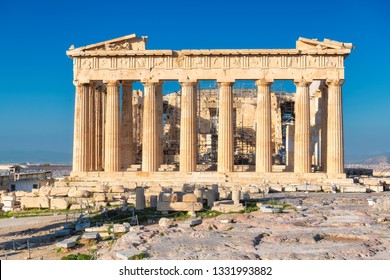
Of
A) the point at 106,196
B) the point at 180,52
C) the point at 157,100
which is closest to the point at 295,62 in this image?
the point at 180,52

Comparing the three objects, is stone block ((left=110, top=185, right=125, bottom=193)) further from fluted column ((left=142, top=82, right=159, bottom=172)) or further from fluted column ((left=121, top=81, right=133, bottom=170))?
fluted column ((left=121, top=81, right=133, bottom=170))

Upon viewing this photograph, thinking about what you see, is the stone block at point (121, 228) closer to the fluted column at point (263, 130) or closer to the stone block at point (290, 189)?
the stone block at point (290, 189)

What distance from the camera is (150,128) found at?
3725cm

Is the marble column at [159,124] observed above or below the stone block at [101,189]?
above

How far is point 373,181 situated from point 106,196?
58.1 ft

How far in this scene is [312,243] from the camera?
45.7ft

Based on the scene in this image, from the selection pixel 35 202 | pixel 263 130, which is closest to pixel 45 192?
pixel 35 202

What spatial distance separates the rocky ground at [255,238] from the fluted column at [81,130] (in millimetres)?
15868

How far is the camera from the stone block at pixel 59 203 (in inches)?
1062

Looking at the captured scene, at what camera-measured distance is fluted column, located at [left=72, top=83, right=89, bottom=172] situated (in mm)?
37438

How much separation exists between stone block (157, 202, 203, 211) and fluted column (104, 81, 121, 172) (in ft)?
52.0

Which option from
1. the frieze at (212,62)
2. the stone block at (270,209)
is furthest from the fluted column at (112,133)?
the stone block at (270,209)

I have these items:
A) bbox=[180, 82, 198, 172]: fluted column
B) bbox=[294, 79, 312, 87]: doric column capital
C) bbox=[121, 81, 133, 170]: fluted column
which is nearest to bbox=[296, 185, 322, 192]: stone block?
bbox=[294, 79, 312, 87]: doric column capital

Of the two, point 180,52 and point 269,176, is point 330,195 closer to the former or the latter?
point 269,176
